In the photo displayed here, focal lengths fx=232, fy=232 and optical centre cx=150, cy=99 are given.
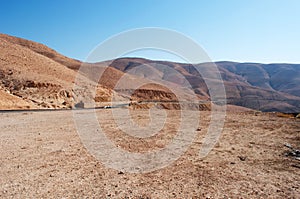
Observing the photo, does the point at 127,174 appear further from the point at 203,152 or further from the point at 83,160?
the point at 203,152

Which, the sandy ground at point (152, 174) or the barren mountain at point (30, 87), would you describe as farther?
the barren mountain at point (30, 87)

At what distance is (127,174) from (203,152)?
9.98ft

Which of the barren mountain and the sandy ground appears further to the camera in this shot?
the barren mountain

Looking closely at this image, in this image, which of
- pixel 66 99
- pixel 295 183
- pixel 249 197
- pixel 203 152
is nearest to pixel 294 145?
pixel 203 152

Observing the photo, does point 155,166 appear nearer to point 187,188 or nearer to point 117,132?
point 187,188

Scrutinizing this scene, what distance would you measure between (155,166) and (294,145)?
5.61 metres

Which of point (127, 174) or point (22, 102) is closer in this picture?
point (127, 174)

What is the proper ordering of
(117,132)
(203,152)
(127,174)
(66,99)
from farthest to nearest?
(66,99), (117,132), (203,152), (127,174)

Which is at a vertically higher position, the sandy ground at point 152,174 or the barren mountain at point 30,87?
the barren mountain at point 30,87

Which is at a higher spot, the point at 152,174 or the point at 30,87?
the point at 30,87

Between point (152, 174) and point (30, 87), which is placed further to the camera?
point (30, 87)

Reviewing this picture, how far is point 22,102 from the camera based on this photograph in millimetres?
27141

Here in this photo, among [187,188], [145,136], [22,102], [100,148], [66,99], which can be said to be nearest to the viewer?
[187,188]

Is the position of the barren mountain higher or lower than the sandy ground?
higher
